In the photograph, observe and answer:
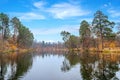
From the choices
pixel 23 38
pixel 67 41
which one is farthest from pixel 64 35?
pixel 23 38

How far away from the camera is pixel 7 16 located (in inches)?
4176

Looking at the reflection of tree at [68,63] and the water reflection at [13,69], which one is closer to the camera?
the water reflection at [13,69]

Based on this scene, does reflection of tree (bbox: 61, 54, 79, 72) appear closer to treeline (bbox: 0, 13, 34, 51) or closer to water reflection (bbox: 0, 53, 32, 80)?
water reflection (bbox: 0, 53, 32, 80)

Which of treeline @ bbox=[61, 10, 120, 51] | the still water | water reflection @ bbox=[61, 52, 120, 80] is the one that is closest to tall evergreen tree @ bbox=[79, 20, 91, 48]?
treeline @ bbox=[61, 10, 120, 51]

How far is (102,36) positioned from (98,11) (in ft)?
33.0

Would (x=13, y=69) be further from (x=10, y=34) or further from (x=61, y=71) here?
(x=10, y=34)

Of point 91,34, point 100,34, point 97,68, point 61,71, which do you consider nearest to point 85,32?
point 91,34

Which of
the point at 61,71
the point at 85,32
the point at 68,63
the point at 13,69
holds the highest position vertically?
the point at 85,32

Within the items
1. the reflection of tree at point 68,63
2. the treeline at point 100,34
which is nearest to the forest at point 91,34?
the treeline at point 100,34

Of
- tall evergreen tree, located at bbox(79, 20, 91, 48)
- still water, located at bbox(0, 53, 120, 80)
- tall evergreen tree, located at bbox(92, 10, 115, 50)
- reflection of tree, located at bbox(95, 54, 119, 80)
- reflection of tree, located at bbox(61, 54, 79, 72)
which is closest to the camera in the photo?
reflection of tree, located at bbox(95, 54, 119, 80)

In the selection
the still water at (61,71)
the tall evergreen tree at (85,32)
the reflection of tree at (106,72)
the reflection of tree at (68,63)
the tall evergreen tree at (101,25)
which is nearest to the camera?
the reflection of tree at (106,72)

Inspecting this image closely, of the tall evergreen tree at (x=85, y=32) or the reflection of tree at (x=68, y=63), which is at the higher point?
the tall evergreen tree at (x=85, y=32)

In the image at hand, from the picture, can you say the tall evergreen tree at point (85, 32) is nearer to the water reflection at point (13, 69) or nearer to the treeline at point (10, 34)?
the treeline at point (10, 34)

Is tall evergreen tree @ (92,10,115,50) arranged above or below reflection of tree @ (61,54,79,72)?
above
